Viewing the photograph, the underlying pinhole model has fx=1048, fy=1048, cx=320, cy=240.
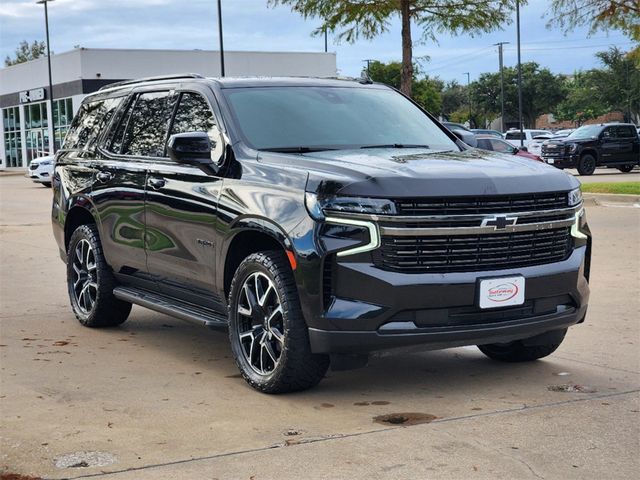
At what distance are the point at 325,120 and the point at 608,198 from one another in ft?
49.9

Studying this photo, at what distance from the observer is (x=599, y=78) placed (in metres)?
84.6

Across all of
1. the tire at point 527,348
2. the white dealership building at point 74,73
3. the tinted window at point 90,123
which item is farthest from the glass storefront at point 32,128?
the tire at point 527,348

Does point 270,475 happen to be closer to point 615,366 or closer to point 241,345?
point 241,345

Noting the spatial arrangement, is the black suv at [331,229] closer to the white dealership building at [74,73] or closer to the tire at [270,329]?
the tire at [270,329]

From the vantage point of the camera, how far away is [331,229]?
5.41m

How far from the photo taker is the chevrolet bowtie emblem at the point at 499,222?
18.2 ft

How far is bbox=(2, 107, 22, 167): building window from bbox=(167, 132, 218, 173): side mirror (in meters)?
66.6

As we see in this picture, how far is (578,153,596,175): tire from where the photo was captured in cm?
3372

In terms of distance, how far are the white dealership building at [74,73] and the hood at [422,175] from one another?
52.9 metres

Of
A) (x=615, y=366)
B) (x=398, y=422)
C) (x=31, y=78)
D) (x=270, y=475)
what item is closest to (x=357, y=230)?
(x=398, y=422)

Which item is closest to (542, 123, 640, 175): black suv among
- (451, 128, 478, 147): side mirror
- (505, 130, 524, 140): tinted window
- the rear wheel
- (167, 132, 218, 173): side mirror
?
the rear wheel

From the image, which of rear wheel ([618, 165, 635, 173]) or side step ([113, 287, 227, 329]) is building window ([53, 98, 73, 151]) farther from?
side step ([113, 287, 227, 329])

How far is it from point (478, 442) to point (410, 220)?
1.19m

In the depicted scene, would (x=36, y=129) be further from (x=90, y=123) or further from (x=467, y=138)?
(x=467, y=138)
